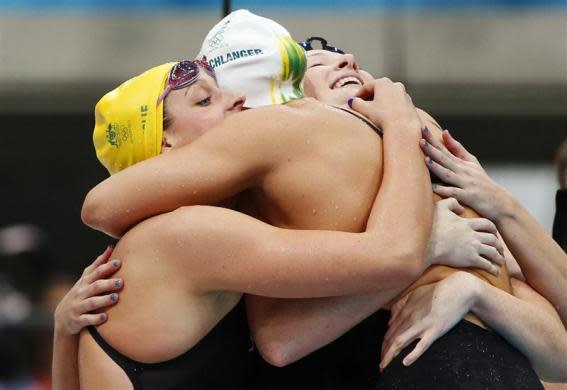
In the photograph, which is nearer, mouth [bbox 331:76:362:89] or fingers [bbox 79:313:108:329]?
fingers [bbox 79:313:108:329]

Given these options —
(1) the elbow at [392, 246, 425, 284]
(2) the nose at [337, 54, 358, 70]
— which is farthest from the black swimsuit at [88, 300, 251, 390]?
(2) the nose at [337, 54, 358, 70]

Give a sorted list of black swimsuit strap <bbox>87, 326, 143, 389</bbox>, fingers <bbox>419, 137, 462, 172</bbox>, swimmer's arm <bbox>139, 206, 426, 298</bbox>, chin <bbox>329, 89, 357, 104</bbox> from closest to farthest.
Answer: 1. swimmer's arm <bbox>139, 206, 426, 298</bbox>
2. black swimsuit strap <bbox>87, 326, 143, 389</bbox>
3. fingers <bbox>419, 137, 462, 172</bbox>
4. chin <bbox>329, 89, 357, 104</bbox>

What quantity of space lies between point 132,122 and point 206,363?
45cm

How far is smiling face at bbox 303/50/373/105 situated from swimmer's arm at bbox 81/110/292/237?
384mm

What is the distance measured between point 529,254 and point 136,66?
3849 mm

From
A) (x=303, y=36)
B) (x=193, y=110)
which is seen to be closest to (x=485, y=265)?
(x=193, y=110)

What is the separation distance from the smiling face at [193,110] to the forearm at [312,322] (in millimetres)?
357

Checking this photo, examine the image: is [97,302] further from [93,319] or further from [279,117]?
[279,117]

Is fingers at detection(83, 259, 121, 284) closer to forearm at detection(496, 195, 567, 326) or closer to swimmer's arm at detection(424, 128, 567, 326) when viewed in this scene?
swimmer's arm at detection(424, 128, 567, 326)

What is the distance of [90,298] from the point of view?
1941 millimetres

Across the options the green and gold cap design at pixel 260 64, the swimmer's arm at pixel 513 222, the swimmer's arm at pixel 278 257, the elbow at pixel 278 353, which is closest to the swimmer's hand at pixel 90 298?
the swimmer's arm at pixel 278 257

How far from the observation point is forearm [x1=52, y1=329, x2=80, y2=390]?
2033 millimetres

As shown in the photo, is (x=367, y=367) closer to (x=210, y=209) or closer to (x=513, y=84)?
(x=210, y=209)

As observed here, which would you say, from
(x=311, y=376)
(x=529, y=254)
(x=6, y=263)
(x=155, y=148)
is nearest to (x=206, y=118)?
(x=155, y=148)
